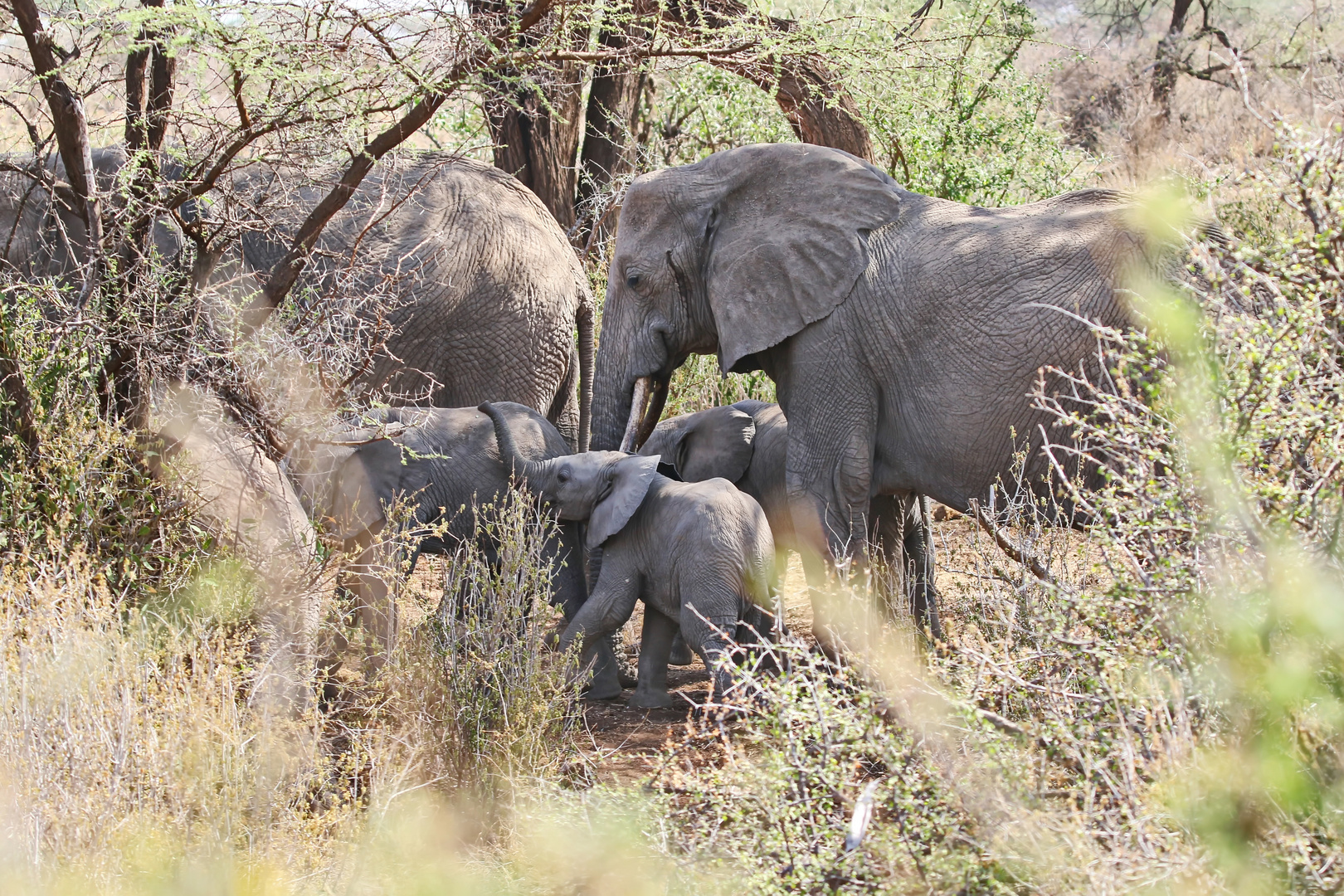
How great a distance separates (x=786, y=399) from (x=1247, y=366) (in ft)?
9.07

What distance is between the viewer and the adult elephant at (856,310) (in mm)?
5184

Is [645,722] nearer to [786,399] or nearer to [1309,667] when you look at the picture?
[786,399]

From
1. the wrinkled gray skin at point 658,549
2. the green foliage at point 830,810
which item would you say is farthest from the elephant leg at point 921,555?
the green foliage at point 830,810

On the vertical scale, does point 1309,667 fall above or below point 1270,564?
below

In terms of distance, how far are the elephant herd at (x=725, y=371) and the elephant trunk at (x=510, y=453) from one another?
11 mm

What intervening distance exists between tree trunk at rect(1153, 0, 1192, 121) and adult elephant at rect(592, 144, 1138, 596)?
13900mm

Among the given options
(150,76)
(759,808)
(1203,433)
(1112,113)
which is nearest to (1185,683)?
(1203,433)

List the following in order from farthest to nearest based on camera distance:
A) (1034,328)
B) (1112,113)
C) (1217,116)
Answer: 1. (1112,113)
2. (1217,116)
3. (1034,328)

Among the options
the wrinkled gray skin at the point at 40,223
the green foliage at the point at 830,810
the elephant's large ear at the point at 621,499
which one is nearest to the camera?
the green foliage at the point at 830,810

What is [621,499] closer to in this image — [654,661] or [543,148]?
[654,661]

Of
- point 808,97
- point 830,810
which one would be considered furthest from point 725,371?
point 808,97

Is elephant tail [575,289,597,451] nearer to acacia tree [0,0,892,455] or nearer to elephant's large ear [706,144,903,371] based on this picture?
elephant's large ear [706,144,903,371]

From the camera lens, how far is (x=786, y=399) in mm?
5715

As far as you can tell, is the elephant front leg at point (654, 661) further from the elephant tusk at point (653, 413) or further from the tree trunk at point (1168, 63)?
the tree trunk at point (1168, 63)
